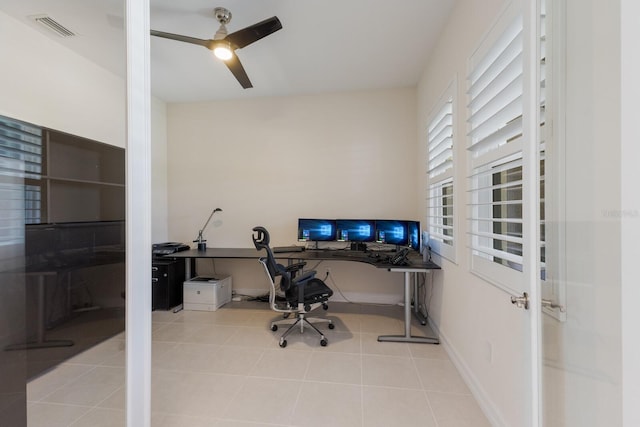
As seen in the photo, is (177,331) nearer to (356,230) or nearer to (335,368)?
(335,368)

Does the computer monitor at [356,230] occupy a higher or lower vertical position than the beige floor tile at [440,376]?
higher

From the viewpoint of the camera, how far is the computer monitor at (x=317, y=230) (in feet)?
10.8

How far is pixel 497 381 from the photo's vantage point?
144cm

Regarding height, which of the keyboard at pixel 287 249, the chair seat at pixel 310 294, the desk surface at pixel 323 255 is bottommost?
the chair seat at pixel 310 294

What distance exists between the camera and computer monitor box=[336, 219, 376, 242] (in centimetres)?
319

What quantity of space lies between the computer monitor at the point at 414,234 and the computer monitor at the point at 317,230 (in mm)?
982

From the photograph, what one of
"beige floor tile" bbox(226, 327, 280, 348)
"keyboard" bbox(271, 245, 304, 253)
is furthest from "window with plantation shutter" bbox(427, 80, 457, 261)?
"beige floor tile" bbox(226, 327, 280, 348)

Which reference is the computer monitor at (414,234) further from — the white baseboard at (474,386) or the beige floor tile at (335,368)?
the beige floor tile at (335,368)

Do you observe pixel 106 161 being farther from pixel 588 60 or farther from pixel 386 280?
pixel 386 280

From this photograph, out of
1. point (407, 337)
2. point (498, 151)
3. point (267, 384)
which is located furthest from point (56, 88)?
point (407, 337)

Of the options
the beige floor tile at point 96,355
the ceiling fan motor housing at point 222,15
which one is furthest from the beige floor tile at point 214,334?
the ceiling fan motor housing at point 222,15

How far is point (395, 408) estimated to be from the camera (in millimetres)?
1581

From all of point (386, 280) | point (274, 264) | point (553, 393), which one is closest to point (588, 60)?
point (553, 393)

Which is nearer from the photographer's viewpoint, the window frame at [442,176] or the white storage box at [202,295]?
the window frame at [442,176]
